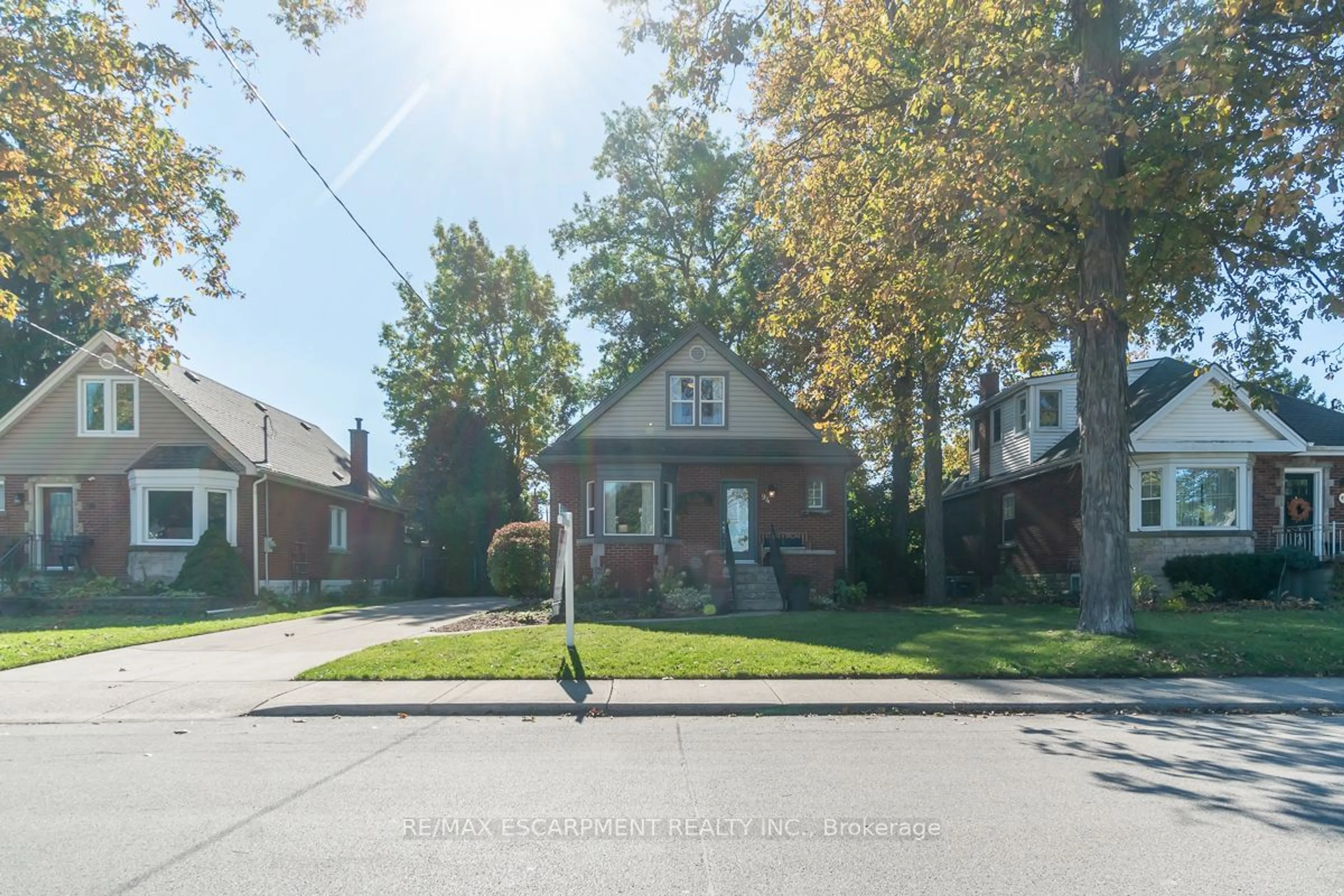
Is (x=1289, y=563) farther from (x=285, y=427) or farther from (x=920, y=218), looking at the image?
(x=285, y=427)

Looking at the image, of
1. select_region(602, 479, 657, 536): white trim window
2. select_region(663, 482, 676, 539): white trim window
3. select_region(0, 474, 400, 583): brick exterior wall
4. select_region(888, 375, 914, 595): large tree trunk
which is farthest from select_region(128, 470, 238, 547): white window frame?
select_region(888, 375, 914, 595): large tree trunk

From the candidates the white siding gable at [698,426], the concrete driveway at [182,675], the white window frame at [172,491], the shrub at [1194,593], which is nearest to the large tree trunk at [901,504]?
the white siding gable at [698,426]

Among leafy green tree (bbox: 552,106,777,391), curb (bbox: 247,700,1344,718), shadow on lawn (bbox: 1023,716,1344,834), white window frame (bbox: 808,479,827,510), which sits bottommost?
curb (bbox: 247,700,1344,718)

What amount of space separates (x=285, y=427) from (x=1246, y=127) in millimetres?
30831

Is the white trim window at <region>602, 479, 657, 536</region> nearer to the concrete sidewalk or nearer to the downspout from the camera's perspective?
the downspout

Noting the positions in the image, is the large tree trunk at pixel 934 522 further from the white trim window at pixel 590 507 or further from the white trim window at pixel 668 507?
the white trim window at pixel 590 507

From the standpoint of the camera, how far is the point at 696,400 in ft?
77.9

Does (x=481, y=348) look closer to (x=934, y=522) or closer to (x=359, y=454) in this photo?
(x=359, y=454)

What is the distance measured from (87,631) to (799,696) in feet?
45.5

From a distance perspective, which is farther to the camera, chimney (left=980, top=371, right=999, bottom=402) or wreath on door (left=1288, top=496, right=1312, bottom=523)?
chimney (left=980, top=371, right=999, bottom=402)

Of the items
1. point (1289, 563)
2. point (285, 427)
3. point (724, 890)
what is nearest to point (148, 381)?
point (285, 427)

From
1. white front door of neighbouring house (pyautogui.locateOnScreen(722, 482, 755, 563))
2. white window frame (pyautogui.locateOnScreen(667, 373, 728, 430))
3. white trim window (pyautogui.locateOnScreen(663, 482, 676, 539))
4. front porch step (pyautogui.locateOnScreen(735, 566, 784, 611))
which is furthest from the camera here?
white window frame (pyautogui.locateOnScreen(667, 373, 728, 430))

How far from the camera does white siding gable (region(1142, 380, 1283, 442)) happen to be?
2198 centimetres

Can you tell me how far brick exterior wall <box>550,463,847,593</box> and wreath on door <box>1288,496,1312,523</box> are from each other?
1080 centimetres
